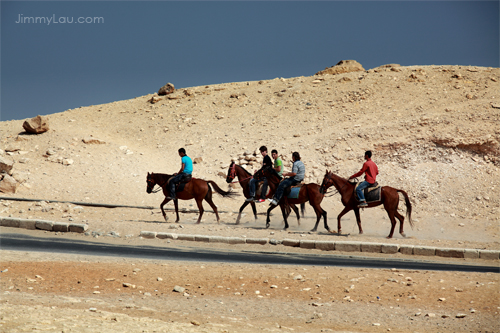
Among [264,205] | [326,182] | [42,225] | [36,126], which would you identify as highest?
[36,126]

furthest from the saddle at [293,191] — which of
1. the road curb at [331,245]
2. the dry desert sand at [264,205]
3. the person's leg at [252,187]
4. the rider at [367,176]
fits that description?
the road curb at [331,245]

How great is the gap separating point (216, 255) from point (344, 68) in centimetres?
3848

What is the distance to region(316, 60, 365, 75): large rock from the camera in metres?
47.4

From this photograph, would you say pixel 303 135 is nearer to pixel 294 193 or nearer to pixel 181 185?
pixel 294 193

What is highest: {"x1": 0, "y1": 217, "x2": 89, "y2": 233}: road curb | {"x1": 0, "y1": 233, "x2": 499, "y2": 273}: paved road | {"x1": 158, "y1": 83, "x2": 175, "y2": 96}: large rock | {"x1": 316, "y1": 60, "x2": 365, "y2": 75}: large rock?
{"x1": 316, "y1": 60, "x2": 365, "y2": 75}: large rock

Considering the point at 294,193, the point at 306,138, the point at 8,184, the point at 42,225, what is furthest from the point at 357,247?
the point at 306,138

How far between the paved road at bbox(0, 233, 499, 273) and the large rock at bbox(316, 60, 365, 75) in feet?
120

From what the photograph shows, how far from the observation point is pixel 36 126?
118 feet

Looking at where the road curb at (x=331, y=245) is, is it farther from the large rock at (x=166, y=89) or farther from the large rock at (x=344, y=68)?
the large rock at (x=344, y=68)

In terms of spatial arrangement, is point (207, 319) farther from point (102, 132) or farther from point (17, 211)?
point (102, 132)

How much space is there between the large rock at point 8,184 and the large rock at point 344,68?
106 ft

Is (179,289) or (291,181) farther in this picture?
(291,181)

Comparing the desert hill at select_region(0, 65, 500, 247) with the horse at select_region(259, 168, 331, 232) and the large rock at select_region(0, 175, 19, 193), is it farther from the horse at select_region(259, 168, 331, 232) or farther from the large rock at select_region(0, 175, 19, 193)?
the horse at select_region(259, 168, 331, 232)

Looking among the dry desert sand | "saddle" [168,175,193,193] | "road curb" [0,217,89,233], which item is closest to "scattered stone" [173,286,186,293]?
the dry desert sand
